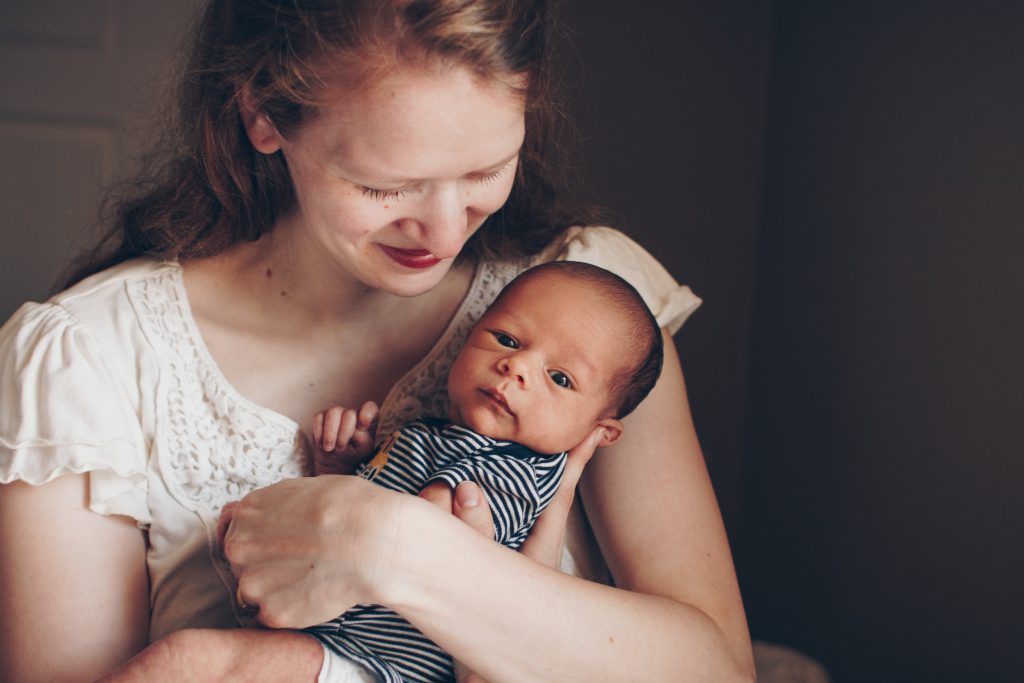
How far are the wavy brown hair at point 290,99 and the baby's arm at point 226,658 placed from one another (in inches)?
24.1

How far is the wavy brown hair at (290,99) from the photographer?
113cm

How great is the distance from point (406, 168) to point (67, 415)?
1.80 feet

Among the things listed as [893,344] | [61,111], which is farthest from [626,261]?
[61,111]

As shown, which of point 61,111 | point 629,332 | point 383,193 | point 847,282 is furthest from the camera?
point 61,111

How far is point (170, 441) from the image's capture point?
4.37 ft

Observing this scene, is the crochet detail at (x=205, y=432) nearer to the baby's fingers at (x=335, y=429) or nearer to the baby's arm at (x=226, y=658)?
the baby's fingers at (x=335, y=429)

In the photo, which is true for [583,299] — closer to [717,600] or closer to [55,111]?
[717,600]

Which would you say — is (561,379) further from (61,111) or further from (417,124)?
(61,111)

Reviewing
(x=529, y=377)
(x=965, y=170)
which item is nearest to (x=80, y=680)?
(x=529, y=377)

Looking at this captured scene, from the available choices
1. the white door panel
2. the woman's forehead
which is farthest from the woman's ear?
the white door panel

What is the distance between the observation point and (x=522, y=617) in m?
1.08

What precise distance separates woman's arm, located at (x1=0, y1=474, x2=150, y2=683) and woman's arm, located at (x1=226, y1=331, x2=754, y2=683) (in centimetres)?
22

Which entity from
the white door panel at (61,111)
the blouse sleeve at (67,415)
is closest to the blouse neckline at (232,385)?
the blouse sleeve at (67,415)

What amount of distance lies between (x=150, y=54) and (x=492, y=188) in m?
1.66
